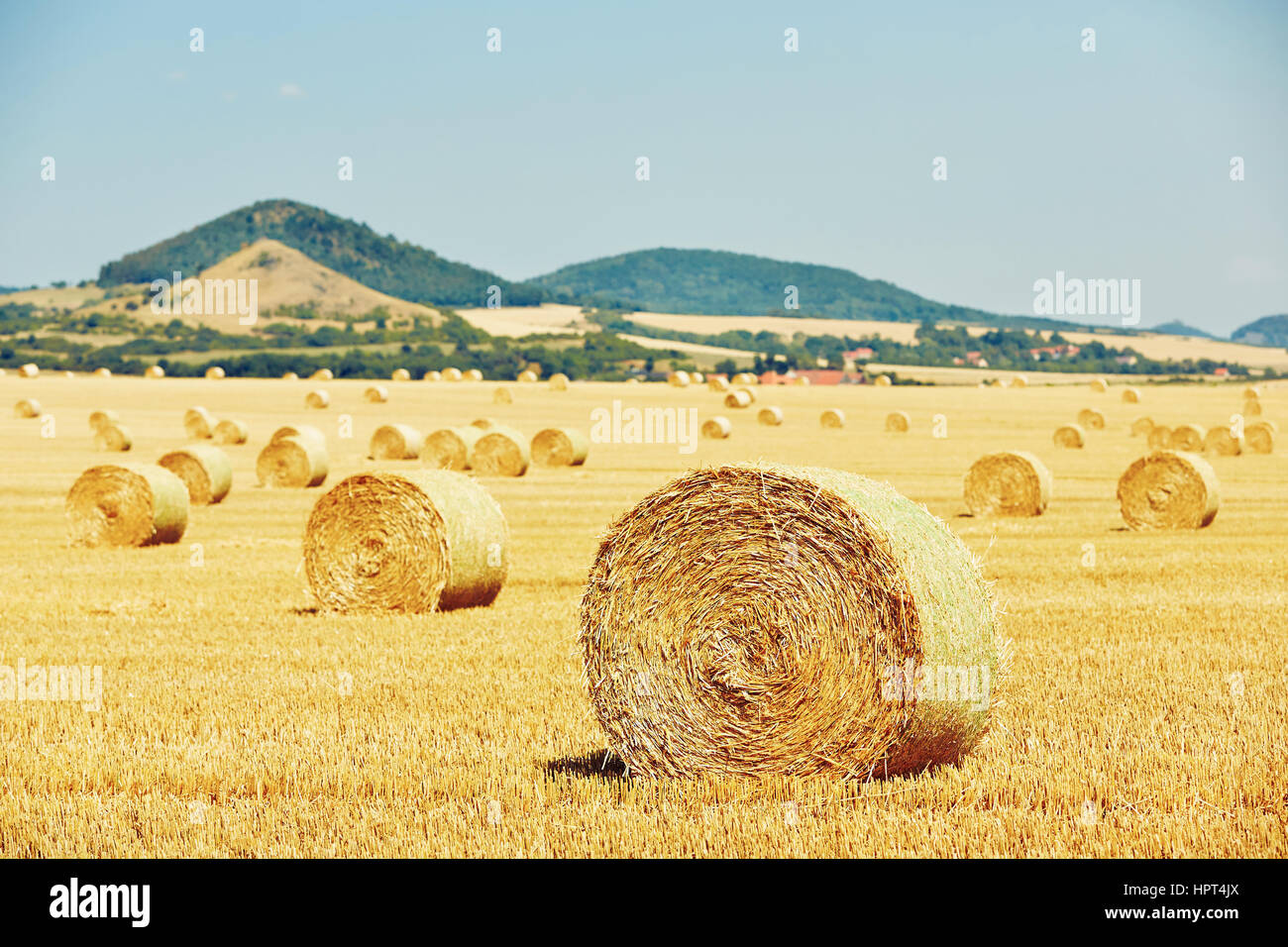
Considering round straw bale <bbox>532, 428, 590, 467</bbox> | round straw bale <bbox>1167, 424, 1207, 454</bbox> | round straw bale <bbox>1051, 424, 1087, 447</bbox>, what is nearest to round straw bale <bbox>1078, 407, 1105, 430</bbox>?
round straw bale <bbox>1051, 424, 1087, 447</bbox>

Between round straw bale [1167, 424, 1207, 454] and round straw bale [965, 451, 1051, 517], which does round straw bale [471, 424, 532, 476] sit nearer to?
round straw bale [965, 451, 1051, 517]

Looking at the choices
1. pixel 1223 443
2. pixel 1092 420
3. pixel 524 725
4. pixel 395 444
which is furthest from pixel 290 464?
pixel 1092 420

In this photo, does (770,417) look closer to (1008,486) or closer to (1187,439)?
(1187,439)

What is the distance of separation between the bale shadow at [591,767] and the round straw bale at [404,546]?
5803 mm

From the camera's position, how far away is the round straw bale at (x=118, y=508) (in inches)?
774

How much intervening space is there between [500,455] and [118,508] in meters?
13.0

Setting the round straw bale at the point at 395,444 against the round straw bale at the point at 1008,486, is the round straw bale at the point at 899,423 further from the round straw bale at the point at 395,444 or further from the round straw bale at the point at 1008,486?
the round straw bale at the point at 1008,486

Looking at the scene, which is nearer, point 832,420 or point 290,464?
point 290,464

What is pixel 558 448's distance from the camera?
34.9 metres

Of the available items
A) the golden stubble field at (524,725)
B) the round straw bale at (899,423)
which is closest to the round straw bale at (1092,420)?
the round straw bale at (899,423)

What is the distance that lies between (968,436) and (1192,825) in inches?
1726

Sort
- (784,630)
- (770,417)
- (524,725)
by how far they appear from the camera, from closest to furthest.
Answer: (784,630) → (524,725) → (770,417)

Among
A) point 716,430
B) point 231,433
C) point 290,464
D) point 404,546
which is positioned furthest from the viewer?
point 716,430
